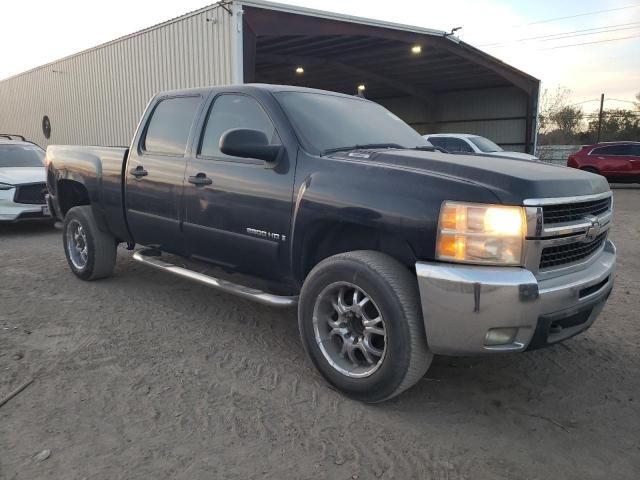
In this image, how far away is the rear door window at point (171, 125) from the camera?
14.4 feet

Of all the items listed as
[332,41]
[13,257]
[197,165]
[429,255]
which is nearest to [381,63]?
[332,41]

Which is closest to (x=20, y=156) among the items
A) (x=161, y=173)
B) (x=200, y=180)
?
(x=161, y=173)

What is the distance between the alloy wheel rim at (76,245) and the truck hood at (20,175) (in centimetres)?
363

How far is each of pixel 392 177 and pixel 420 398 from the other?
52.4 inches

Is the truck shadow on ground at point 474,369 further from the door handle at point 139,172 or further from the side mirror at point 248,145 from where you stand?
the side mirror at point 248,145

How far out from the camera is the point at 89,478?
92.8 inches

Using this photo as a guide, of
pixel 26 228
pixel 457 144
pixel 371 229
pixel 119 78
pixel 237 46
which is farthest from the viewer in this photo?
pixel 119 78

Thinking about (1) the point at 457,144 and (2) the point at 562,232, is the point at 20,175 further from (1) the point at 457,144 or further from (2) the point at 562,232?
Result: (1) the point at 457,144

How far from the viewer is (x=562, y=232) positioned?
9.21ft

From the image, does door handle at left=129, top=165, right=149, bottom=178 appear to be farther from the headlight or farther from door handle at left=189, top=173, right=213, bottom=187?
the headlight

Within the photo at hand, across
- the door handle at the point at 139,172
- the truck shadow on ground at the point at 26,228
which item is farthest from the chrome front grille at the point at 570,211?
the truck shadow on ground at the point at 26,228

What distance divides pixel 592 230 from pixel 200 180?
2689 millimetres

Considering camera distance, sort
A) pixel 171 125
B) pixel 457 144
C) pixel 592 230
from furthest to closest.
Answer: pixel 457 144 < pixel 171 125 < pixel 592 230

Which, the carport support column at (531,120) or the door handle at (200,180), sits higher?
the carport support column at (531,120)
